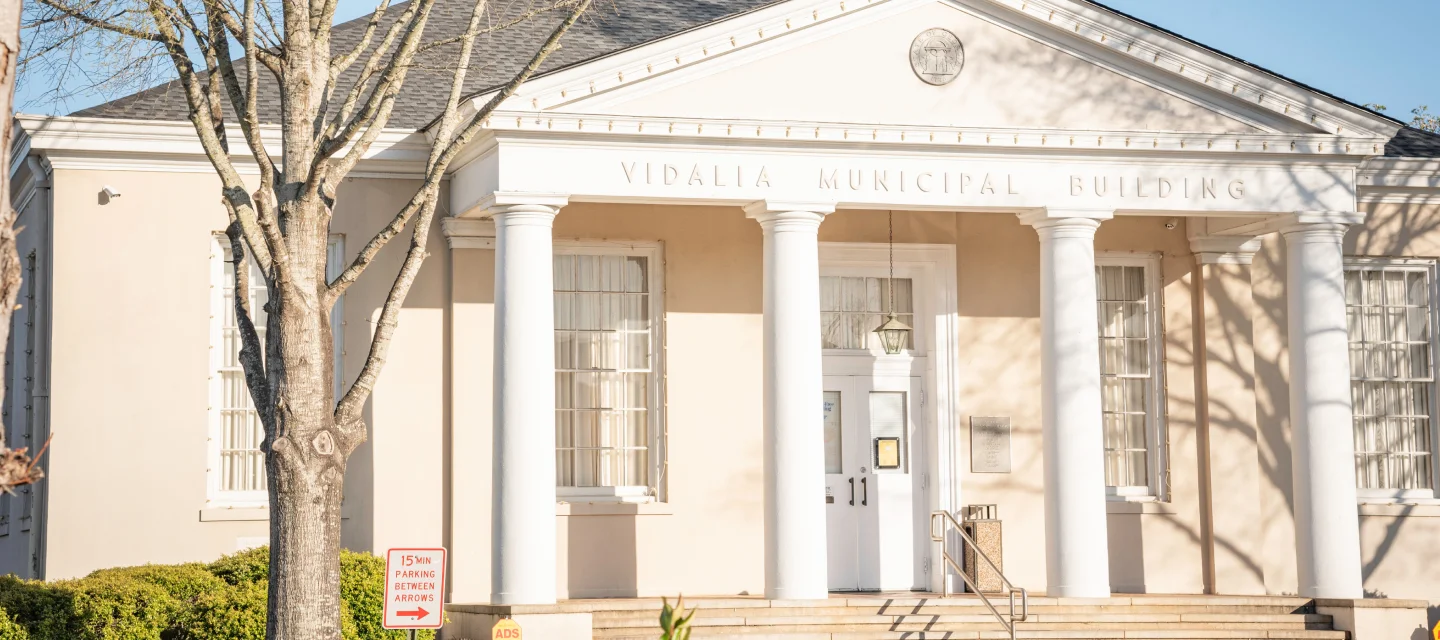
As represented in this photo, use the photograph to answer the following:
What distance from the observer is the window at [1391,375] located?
739 inches

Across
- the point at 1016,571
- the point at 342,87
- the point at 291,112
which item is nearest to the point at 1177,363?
the point at 1016,571

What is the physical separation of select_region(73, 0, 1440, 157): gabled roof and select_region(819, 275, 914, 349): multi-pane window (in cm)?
315

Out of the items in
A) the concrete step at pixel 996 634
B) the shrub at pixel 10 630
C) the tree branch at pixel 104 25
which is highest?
the tree branch at pixel 104 25

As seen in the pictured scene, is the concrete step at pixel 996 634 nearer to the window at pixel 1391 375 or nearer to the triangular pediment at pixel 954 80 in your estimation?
the window at pixel 1391 375

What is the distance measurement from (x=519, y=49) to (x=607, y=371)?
13.3ft

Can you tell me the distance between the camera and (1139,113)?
16188 mm

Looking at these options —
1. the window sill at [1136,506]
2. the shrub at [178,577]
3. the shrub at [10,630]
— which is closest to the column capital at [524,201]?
the shrub at [178,577]

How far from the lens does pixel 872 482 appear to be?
1761cm

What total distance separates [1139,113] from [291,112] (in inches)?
346

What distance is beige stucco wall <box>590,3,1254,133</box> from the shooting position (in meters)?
15.4

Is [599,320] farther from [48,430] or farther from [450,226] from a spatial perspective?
[48,430]

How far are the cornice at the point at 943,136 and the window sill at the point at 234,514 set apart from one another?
4473mm

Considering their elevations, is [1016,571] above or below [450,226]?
below

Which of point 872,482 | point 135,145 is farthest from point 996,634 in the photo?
point 135,145
